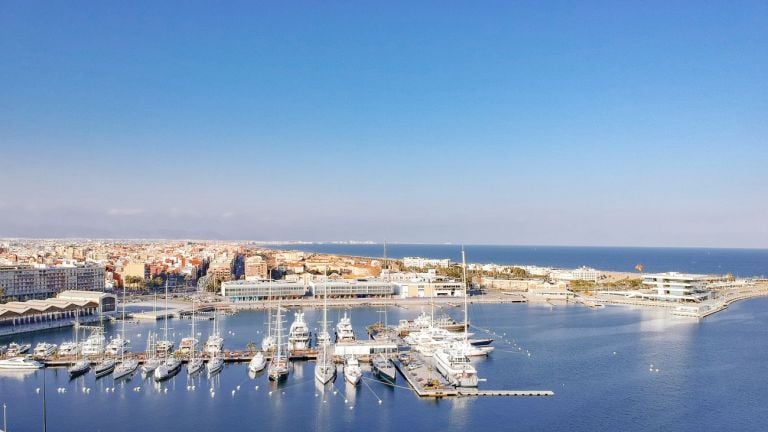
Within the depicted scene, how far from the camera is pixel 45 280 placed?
1152 inches

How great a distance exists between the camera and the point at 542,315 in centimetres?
2652

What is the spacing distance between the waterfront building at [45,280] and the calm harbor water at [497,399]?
31.1 ft

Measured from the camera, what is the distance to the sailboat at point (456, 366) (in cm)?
1352

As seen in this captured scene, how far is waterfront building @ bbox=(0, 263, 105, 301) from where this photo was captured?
90.9 ft

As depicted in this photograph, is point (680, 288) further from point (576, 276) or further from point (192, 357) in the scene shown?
point (192, 357)

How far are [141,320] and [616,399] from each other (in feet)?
60.8

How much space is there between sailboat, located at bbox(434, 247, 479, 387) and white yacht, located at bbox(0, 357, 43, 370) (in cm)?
1023

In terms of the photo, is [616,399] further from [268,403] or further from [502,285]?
[502,285]

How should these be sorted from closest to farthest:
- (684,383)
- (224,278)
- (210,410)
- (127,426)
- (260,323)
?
(127,426), (210,410), (684,383), (260,323), (224,278)

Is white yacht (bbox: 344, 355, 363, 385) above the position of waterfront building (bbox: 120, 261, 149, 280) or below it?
below

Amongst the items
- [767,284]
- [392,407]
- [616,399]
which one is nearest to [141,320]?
[392,407]

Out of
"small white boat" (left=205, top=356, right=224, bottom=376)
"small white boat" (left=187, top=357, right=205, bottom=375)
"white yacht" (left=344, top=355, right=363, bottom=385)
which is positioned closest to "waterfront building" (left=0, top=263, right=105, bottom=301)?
"small white boat" (left=187, top=357, right=205, bottom=375)

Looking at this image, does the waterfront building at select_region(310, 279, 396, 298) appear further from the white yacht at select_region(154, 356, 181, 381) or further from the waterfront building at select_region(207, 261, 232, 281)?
the white yacht at select_region(154, 356, 181, 381)

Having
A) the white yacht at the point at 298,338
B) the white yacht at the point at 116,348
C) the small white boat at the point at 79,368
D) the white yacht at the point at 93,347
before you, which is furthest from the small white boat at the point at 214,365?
the white yacht at the point at 93,347
